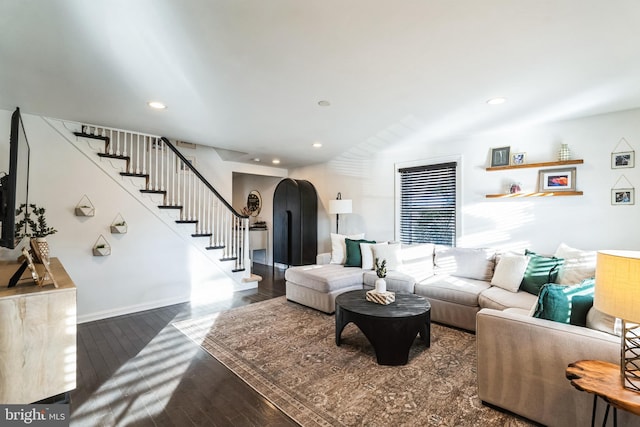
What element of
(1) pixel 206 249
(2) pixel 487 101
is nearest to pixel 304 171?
(1) pixel 206 249

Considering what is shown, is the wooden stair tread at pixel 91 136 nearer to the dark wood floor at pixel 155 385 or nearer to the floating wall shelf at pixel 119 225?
the floating wall shelf at pixel 119 225

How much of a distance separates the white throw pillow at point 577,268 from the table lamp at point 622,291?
5.57ft

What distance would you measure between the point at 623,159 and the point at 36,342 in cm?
543

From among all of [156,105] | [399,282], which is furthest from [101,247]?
[399,282]

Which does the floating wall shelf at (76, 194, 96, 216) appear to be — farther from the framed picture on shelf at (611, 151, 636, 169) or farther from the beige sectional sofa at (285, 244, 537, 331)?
the framed picture on shelf at (611, 151, 636, 169)

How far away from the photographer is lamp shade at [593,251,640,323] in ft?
3.76

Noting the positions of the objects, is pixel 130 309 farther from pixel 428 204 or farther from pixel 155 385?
pixel 428 204

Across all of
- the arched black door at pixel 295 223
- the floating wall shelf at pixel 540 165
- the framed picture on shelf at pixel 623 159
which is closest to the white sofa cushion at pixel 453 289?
the floating wall shelf at pixel 540 165

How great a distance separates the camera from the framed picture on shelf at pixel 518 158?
145 inches

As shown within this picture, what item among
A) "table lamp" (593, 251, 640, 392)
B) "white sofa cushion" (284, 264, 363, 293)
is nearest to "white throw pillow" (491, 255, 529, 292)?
"white sofa cushion" (284, 264, 363, 293)

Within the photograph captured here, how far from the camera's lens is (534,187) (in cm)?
361

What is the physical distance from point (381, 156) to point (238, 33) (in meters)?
3.80

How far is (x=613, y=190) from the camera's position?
311cm

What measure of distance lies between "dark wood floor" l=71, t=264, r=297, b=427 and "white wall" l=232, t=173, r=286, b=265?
13.2ft
